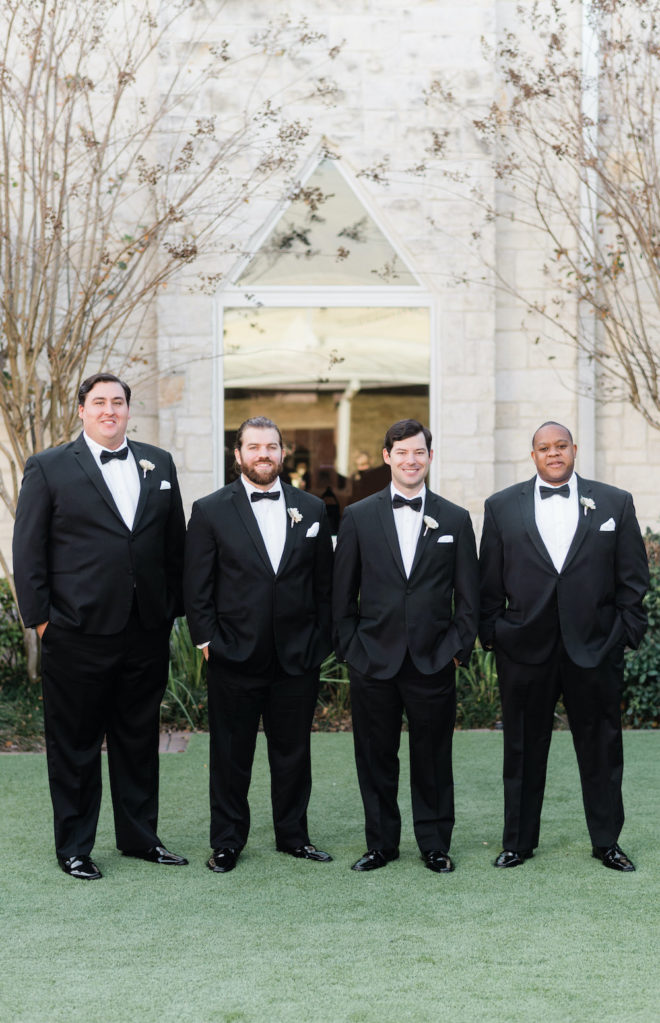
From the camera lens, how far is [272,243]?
329 inches

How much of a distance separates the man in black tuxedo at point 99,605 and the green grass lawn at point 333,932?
30 centimetres

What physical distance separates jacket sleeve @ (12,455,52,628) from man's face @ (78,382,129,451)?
10.6 inches

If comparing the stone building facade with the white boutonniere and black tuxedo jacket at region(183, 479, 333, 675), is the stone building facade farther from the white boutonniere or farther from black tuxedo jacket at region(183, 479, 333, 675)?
the white boutonniere

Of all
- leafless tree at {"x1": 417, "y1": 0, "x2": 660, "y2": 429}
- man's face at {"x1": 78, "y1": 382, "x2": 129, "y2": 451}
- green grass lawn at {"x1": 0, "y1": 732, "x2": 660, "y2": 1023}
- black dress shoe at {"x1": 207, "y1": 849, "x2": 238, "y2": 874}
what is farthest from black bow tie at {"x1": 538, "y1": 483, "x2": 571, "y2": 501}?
leafless tree at {"x1": 417, "y1": 0, "x2": 660, "y2": 429}

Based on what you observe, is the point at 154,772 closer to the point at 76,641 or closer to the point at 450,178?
the point at 76,641

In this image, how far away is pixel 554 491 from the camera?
4.49 metres

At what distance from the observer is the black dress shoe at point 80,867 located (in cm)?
438

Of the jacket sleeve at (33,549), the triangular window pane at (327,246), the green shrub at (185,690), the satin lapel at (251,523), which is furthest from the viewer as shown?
the triangular window pane at (327,246)

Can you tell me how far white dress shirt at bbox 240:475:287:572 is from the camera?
15.0 feet

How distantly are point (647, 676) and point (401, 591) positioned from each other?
3089mm

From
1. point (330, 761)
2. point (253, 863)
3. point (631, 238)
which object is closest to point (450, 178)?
point (631, 238)

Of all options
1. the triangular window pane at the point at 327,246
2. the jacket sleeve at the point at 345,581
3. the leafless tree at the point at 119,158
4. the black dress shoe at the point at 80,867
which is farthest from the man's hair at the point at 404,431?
the triangular window pane at the point at 327,246

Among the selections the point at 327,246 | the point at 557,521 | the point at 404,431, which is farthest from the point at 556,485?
the point at 327,246

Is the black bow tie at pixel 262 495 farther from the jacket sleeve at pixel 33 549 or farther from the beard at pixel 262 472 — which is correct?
the jacket sleeve at pixel 33 549
